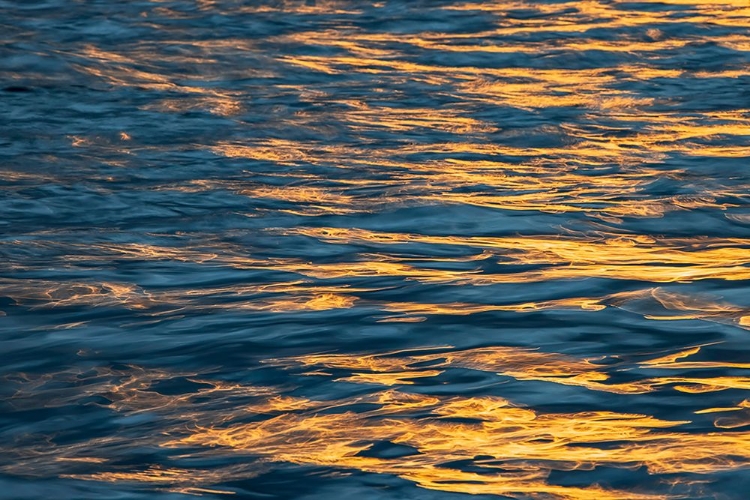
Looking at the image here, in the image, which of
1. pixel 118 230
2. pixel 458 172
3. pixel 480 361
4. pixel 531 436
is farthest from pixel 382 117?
pixel 531 436

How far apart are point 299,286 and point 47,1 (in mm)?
8164

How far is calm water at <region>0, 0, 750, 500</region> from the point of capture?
3150 mm

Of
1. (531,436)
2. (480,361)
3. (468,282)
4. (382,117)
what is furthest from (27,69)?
(531,436)

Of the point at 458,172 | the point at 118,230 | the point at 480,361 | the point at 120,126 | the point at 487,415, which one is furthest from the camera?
the point at 120,126

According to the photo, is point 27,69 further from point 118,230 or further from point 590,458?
point 590,458

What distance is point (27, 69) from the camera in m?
9.02

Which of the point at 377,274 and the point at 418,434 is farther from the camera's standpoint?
the point at 377,274

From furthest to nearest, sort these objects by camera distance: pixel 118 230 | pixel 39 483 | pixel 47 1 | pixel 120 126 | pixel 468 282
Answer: pixel 47 1 < pixel 120 126 < pixel 118 230 < pixel 468 282 < pixel 39 483

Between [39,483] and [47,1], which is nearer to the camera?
[39,483]

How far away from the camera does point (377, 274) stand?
4691mm

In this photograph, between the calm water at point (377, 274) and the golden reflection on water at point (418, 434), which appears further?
the calm water at point (377, 274)

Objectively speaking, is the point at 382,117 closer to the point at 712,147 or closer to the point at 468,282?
the point at 712,147

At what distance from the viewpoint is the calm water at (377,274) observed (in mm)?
3150

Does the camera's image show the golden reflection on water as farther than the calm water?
No
